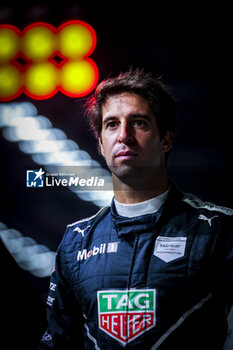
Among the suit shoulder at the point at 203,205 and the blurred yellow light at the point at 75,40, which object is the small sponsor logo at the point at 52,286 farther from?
the blurred yellow light at the point at 75,40

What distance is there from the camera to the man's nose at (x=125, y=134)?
94 cm

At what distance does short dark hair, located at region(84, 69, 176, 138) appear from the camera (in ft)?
3.30

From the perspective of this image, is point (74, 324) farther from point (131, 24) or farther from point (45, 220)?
point (131, 24)

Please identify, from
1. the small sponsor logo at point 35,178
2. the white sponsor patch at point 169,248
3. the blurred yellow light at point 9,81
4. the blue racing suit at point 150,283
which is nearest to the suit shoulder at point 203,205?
the blue racing suit at point 150,283

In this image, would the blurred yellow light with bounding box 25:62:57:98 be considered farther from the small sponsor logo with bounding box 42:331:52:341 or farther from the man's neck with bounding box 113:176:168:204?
the small sponsor logo with bounding box 42:331:52:341

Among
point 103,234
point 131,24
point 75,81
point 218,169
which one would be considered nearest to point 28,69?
point 75,81

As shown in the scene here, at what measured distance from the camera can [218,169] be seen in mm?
1041

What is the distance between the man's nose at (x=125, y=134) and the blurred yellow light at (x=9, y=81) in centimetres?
44

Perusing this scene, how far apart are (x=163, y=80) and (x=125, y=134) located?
269 mm

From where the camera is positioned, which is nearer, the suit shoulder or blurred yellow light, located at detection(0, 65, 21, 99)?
the suit shoulder

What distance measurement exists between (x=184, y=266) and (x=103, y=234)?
0.27 meters

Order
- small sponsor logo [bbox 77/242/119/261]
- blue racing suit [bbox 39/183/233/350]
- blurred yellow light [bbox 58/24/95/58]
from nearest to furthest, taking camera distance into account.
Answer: blue racing suit [bbox 39/183/233/350] < small sponsor logo [bbox 77/242/119/261] < blurred yellow light [bbox 58/24/95/58]

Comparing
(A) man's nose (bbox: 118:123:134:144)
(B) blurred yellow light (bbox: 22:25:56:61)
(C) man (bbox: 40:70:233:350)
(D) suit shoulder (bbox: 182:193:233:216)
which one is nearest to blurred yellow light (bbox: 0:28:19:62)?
(B) blurred yellow light (bbox: 22:25:56:61)

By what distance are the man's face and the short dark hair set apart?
0.07 feet
